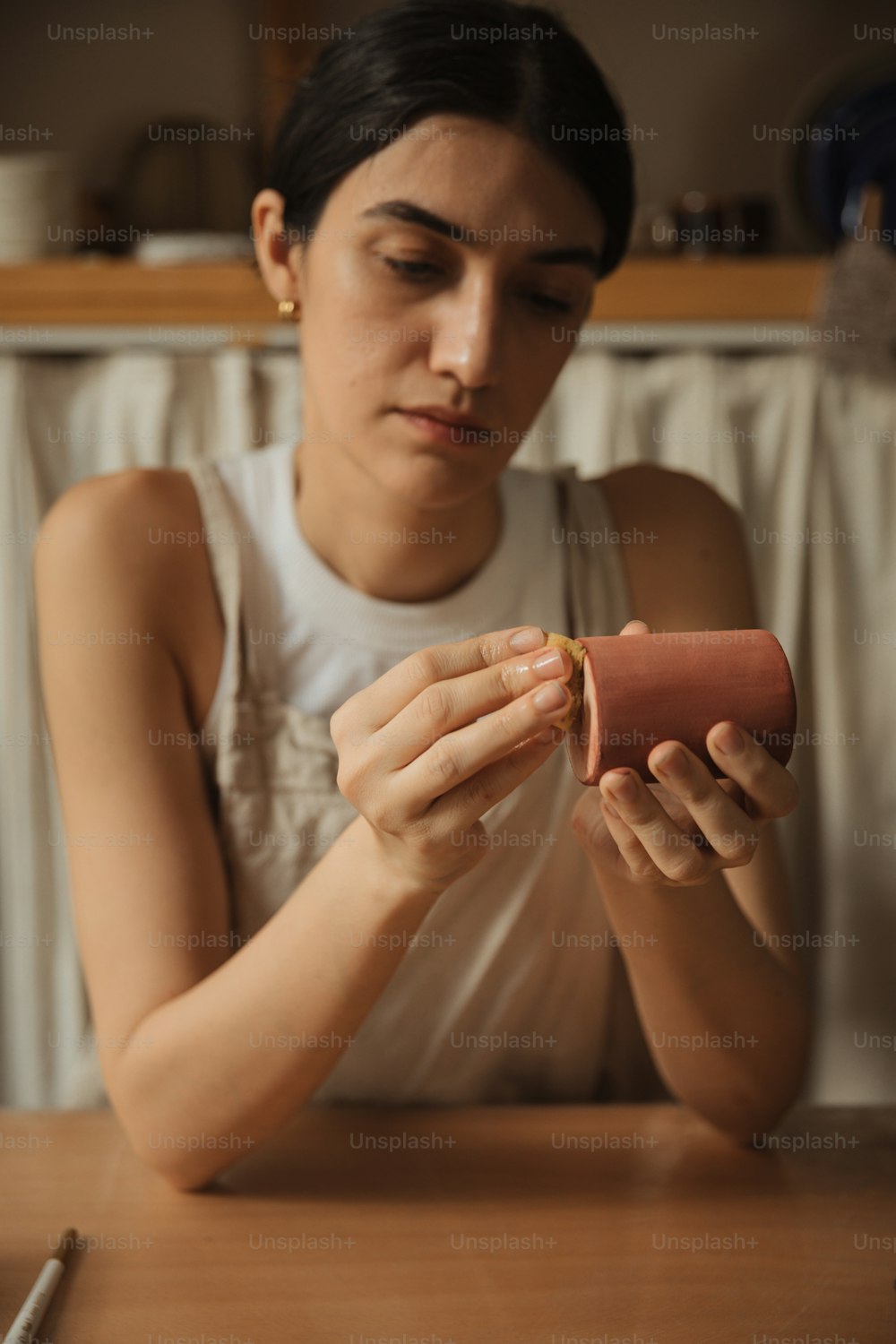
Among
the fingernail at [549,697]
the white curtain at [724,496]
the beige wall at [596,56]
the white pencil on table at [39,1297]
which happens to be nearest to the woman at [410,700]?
the fingernail at [549,697]

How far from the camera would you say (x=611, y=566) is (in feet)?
4.31

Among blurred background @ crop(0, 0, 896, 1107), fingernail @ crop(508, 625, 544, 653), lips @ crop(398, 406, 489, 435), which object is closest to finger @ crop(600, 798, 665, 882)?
fingernail @ crop(508, 625, 544, 653)

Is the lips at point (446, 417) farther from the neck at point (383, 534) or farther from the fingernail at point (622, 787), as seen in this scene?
the fingernail at point (622, 787)

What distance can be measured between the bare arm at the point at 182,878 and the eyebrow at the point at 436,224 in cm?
37

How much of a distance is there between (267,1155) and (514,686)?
1.50 ft

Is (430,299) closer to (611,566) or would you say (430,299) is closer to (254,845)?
(611,566)

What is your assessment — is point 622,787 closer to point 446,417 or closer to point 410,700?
point 410,700

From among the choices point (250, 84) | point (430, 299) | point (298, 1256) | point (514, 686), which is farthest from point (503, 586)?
point (250, 84)

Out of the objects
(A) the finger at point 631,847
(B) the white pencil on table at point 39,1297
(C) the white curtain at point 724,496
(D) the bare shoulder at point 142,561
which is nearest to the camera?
(B) the white pencil on table at point 39,1297

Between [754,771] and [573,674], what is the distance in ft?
0.41

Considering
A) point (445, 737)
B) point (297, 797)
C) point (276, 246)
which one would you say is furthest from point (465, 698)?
point (276, 246)

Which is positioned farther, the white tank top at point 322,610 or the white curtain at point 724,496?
the white curtain at point 724,496

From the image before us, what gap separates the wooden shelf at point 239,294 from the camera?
5.46 feet

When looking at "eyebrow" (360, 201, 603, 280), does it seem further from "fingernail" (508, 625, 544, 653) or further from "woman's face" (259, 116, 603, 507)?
"fingernail" (508, 625, 544, 653)
